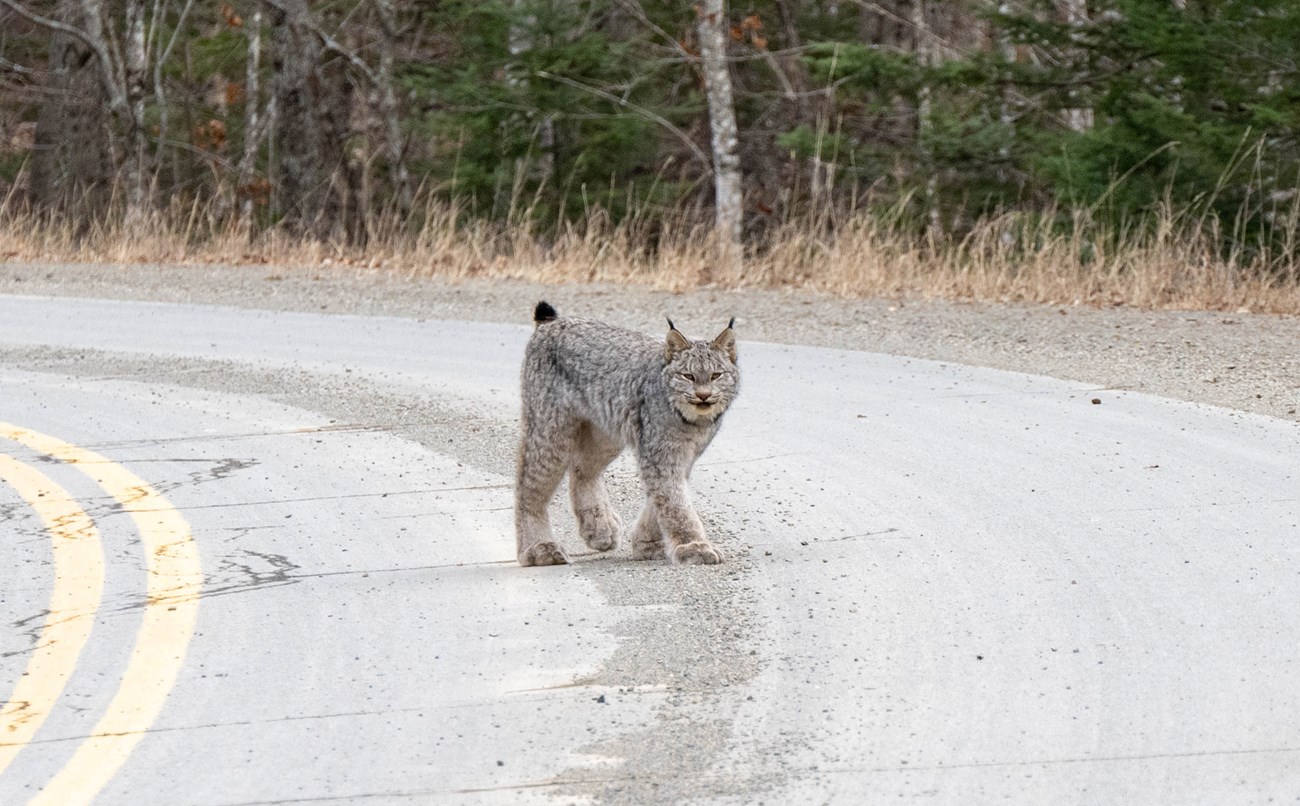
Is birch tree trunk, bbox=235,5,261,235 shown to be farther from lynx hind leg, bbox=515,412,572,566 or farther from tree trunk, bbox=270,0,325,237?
lynx hind leg, bbox=515,412,572,566

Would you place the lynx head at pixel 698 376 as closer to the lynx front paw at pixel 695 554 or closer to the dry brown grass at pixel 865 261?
the lynx front paw at pixel 695 554

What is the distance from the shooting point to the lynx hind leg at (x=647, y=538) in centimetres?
721

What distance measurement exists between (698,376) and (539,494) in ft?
2.73

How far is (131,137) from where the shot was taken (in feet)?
82.1

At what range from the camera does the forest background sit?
17.5 m

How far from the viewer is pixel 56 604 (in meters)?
6.78

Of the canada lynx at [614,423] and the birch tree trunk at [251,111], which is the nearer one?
the canada lynx at [614,423]

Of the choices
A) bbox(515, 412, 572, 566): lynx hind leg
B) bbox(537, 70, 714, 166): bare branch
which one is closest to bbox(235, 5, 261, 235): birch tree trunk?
bbox(537, 70, 714, 166): bare branch

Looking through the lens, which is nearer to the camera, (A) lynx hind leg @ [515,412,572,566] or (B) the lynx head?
(B) the lynx head

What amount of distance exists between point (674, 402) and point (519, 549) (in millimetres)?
918

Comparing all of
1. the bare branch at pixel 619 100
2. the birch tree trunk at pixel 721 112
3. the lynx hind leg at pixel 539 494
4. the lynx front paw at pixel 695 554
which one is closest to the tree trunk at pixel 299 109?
the bare branch at pixel 619 100

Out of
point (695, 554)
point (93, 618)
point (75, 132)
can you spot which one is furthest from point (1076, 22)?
point (93, 618)

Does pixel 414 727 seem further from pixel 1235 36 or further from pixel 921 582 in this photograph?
pixel 1235 36

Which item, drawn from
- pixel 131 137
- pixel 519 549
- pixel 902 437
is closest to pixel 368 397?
pixel 902 437
